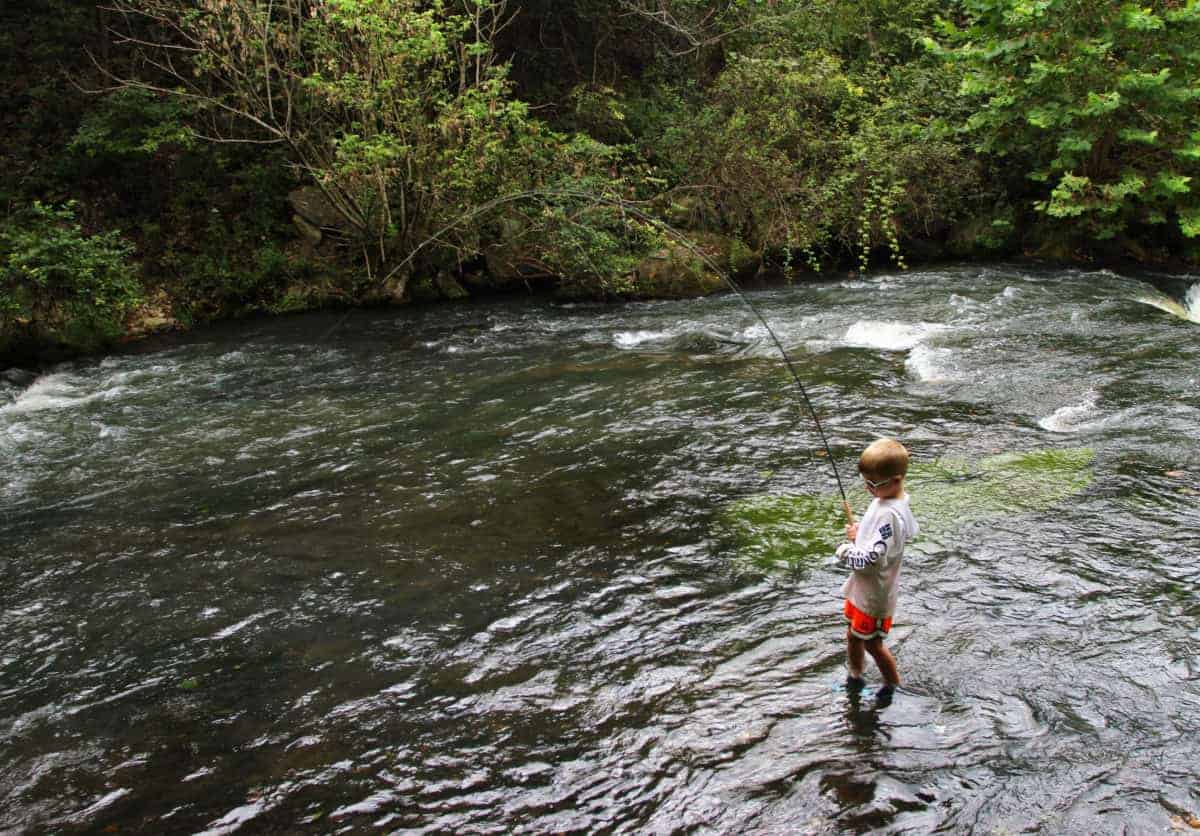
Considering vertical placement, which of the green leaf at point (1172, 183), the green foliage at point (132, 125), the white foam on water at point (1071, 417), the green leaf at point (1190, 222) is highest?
the green foliage at point (132, 125)

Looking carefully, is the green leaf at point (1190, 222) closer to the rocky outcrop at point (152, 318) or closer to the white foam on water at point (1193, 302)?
the white foam on water at point (1193, 302)

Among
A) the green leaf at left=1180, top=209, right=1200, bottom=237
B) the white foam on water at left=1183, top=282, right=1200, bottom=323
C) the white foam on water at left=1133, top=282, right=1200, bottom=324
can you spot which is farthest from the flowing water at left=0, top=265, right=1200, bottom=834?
the green leaf at left=1180, top=209, right=1200, bottom=237

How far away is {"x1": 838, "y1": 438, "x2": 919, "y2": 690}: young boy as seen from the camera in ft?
12.1

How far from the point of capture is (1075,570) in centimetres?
493

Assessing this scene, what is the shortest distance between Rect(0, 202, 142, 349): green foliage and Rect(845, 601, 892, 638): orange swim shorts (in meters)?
12.0

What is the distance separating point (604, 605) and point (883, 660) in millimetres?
1634

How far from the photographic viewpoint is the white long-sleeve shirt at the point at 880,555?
3725 mm

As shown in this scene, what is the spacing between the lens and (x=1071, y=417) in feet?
23.9

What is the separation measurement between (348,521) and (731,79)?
14.4m

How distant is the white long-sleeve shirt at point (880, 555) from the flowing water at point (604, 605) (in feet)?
1.66

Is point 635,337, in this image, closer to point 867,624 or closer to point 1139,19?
point 867,624

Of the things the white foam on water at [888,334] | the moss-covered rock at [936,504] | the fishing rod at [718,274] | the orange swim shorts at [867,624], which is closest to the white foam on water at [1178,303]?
the white foam on water at [888,334]

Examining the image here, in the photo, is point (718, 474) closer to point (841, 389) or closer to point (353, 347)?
point (841, 389)

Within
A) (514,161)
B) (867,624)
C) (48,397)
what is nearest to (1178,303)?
(514,161)
